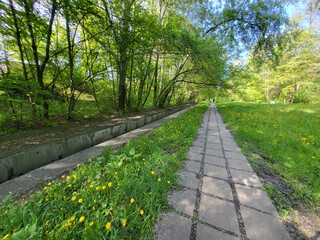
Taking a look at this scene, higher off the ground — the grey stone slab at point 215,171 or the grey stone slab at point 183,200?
the grey stone slab at point 215,171

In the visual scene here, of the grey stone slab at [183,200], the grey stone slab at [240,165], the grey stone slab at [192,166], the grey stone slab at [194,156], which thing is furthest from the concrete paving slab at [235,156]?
the grey stone slab at [183,200]

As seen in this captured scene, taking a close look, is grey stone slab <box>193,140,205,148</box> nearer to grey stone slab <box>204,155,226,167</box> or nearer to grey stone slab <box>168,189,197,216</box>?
grey stone slab <box>204,155,226,167</box>

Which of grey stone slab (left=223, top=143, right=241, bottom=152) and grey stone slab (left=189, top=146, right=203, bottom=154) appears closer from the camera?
grey stone slab (left=189, top=146, right=203, bottom=154)

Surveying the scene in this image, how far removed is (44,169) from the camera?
5.55ft

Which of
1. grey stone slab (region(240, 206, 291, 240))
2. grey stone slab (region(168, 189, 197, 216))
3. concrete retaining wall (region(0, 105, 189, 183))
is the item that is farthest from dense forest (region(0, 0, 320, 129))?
grey stone slab (region(240, 206, 291, 240))

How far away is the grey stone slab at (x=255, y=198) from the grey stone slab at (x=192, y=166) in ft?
1.92

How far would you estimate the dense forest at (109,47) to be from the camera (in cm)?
270

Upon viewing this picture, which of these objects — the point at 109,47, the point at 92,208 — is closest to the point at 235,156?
the point at 92,208

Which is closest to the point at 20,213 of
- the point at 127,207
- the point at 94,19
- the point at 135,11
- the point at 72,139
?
the point at 127,207

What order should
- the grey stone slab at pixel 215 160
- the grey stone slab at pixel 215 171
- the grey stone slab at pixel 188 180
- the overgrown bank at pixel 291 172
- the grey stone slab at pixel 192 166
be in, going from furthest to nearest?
the grey stone slab at pixel 215 160, the grey stone slab at pixel 192 166, the grey stone slab at pixel 215 171, the grey stone slab at pixel 188 180, the overgrown bank at pixel 291 172

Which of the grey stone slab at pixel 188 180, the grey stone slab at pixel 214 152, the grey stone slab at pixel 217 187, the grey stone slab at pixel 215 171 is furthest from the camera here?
the grey stone slab at pixel 214 152

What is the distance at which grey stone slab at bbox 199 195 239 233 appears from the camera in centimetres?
105

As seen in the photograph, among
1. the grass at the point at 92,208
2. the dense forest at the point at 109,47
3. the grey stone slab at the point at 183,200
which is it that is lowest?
the grey stone slab at the point at 183,200

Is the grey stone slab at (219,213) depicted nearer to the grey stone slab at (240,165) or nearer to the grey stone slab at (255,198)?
the grey stone slab at (255,198)
